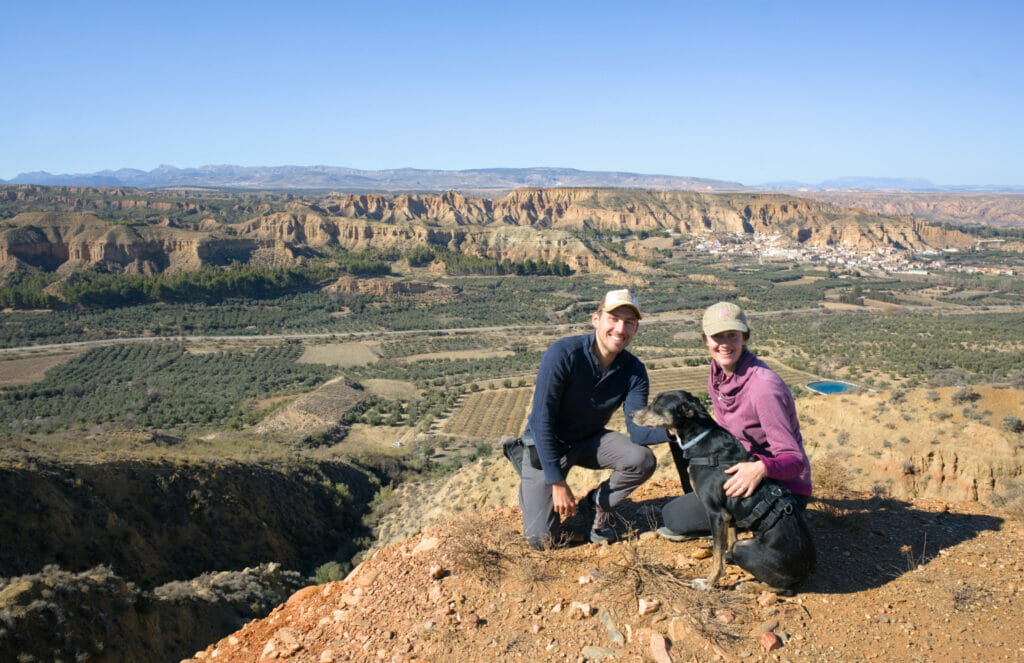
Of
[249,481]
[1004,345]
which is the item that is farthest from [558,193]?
[249,481]

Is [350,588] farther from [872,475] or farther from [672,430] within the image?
[872,475]

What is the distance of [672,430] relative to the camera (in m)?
4.21

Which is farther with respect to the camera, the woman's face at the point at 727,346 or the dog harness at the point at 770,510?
the woman's face at the point at 727,346

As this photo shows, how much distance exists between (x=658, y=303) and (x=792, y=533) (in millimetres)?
71337

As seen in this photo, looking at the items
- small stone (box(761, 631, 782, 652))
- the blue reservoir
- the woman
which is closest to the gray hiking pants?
the woman

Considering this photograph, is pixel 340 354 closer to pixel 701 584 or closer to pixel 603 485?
pixel 603 485

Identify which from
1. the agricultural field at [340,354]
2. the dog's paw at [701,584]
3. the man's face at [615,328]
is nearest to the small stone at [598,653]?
the dog's paw at [701,584]

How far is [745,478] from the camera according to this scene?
12.6 ft

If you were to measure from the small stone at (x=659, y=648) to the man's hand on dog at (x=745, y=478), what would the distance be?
986mm

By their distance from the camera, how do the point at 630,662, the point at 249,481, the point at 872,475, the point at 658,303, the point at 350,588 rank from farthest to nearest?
the point at 658,303, the point at 249,481, the point at 872,475, the point at 350,588, the point at 630,662

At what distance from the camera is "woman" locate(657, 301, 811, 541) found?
397 centimetres

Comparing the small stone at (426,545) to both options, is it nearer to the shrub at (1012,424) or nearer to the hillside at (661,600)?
the hillside at (661,600)

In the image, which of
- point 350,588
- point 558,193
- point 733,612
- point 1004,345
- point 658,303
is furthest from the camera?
point 558,193

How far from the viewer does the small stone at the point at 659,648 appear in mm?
3512
